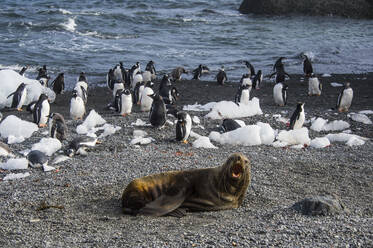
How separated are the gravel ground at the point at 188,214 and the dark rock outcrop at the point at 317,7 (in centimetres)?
2502

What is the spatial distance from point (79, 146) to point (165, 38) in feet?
67.2

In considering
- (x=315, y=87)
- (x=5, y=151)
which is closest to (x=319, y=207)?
(x=5, y=151)

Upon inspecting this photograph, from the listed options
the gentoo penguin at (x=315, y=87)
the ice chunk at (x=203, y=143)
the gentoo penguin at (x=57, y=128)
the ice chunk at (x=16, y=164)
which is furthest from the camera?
the gentoo penguin at (x=315, y=87)

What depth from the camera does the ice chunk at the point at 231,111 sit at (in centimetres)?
1233

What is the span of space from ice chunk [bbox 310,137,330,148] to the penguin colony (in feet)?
4.49

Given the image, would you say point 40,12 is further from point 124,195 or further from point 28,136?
point 124,195

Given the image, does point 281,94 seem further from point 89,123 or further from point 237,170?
point 237,170

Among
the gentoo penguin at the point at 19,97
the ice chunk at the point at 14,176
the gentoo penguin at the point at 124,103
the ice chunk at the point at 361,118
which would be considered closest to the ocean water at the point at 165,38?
the gentoo penguin at the point at 19,97

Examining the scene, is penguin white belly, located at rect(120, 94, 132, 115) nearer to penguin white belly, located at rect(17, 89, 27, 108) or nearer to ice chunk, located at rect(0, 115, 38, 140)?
ice chunk, located at rect(0, 115, 38, 140)

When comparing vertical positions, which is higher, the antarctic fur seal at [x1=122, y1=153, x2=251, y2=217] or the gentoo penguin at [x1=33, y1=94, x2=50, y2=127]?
the antarctic fur seal at [x1=122, y1=153, x2=251, y2=217]

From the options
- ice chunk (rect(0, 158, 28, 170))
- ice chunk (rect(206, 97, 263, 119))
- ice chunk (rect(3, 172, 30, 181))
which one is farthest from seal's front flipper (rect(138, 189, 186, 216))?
ice chunk (rect(206, 97, 263, 119))

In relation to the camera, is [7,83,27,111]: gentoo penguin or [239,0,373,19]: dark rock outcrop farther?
[239,0,373,19]: dark rock outcrop

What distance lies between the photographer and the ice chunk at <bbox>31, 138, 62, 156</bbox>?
927 cm

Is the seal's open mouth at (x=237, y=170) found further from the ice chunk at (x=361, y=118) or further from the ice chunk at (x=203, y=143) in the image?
the ice chunk at (x=361, y=118)
